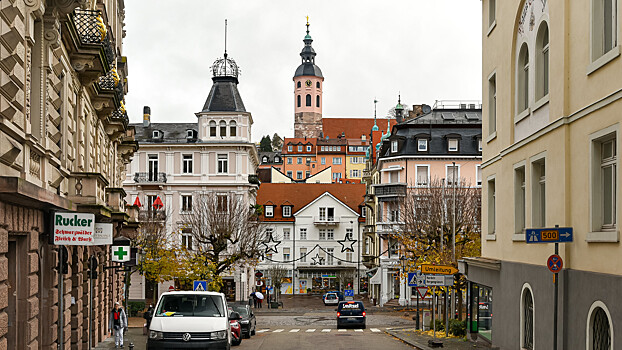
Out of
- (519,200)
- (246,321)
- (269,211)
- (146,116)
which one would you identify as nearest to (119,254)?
(246,321)

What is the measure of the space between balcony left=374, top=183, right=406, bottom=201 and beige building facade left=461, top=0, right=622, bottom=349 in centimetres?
4241

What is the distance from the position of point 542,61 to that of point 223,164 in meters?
53.2

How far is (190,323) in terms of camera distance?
20.2 metres

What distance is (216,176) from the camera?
233ft

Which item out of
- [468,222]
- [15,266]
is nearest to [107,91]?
[15,266]

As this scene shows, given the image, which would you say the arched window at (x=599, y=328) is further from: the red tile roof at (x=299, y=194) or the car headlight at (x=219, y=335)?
the red tile roof at (x=299, y=194)

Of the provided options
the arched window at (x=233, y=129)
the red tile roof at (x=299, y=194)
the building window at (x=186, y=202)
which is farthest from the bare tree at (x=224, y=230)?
the red tile roof at (x=299, y=194)

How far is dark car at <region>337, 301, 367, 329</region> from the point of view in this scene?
43719 millimetres

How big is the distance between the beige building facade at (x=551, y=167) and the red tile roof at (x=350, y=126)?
151006 mm

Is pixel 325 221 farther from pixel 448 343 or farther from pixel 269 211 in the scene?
pixel 448 343

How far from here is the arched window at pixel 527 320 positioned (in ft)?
66.1

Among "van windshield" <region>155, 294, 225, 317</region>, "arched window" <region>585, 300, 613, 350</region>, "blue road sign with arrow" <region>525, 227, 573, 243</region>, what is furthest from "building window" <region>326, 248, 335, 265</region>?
"blue road sign with arrow" <region>525, 227, 573, 243</region>

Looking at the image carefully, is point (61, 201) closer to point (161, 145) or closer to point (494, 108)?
point (494, 108)

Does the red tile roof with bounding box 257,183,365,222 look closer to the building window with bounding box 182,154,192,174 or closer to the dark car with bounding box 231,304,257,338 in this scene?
the building window with bounding box 182,154,192,174
